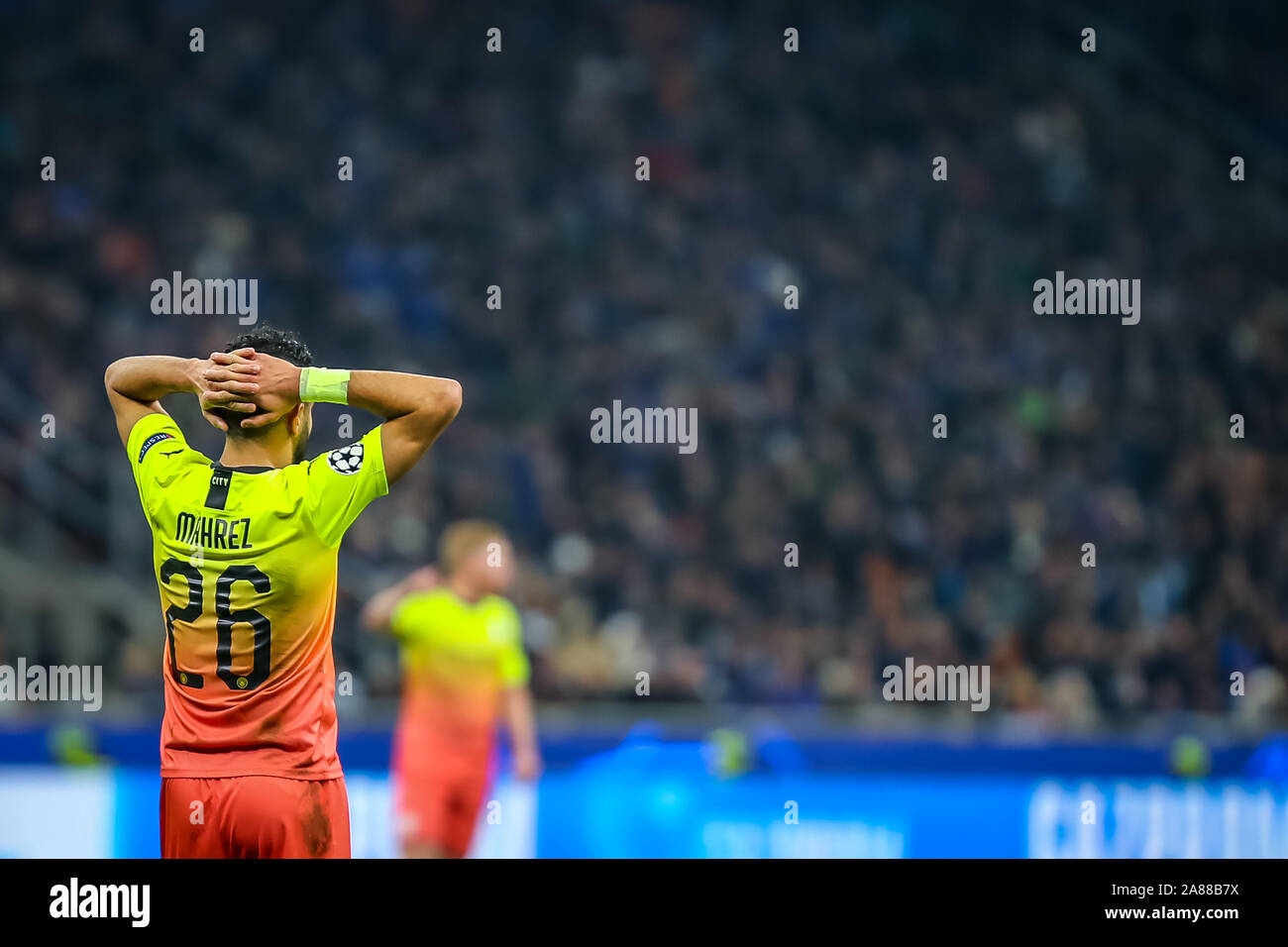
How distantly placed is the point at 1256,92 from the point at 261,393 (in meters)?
16.8

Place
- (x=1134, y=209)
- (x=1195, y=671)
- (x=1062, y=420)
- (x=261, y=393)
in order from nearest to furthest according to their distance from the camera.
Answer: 1. (x=261, y=393)
2. (x=1195, y=671)
3. (x=1062, y=420)
4. (x=1134, y=209)

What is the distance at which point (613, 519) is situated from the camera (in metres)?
13.1

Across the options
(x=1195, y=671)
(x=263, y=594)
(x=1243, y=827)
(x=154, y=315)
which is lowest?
(x=1243, y=827)

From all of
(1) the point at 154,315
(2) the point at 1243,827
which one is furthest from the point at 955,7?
(2) the point at 1243,827

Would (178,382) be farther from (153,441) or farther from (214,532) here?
(214,532)

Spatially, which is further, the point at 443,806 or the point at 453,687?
the point at 453,687

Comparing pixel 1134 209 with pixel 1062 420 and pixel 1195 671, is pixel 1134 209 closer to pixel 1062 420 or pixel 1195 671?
pixel 1062 420

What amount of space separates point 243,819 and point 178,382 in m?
1.24

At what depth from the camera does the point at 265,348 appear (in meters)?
4.18

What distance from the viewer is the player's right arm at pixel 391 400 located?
13.4 ft

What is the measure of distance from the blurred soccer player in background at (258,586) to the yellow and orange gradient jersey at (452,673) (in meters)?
4.67

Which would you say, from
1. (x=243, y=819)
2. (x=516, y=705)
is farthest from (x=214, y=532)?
(x=516, y=705)

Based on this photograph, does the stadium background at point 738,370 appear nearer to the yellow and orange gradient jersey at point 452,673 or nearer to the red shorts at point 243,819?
the yellow and orange gradient jersey at point 452,673

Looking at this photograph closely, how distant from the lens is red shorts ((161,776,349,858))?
13.4 feet
